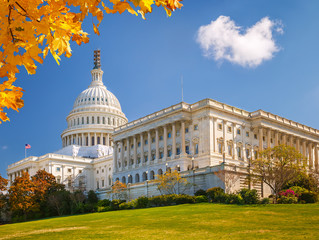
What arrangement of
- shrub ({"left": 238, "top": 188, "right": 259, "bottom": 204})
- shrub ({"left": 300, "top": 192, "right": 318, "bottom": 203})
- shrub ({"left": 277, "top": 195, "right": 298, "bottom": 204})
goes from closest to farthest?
shrub ({"left": 238, "top": 188, "right": 259, "bottom": 204})
shrub ({"left": 277, "top": 195, "right": 298, "bottom": 204})
shrub ({"left": 300, "top": 192, "right": 318, "bottom": 203})

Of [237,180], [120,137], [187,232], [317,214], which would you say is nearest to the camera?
[187,232]

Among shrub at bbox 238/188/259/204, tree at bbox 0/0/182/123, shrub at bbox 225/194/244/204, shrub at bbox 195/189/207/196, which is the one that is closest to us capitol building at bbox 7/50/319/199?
shrub at bbox 195/189/207/196

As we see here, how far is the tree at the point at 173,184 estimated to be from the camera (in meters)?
61.3

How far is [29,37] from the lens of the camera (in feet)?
14.8

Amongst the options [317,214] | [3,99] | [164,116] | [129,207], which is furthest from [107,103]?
[3,99]

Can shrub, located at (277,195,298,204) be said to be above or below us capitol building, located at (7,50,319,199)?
below

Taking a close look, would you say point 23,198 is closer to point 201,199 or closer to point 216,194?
point 201,199

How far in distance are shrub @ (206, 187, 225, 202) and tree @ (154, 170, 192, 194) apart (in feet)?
26.4

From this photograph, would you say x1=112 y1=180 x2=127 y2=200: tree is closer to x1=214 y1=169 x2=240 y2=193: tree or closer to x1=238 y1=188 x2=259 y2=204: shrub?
x1=214 y1=169 x2=240 y2=193: tree

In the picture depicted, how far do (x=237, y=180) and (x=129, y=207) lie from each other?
1686cm

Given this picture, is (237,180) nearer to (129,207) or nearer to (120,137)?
(129,207)

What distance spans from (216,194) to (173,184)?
11249 mm

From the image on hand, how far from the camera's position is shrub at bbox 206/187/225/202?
4991 centimetres

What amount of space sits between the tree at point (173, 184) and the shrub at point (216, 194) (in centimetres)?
806
